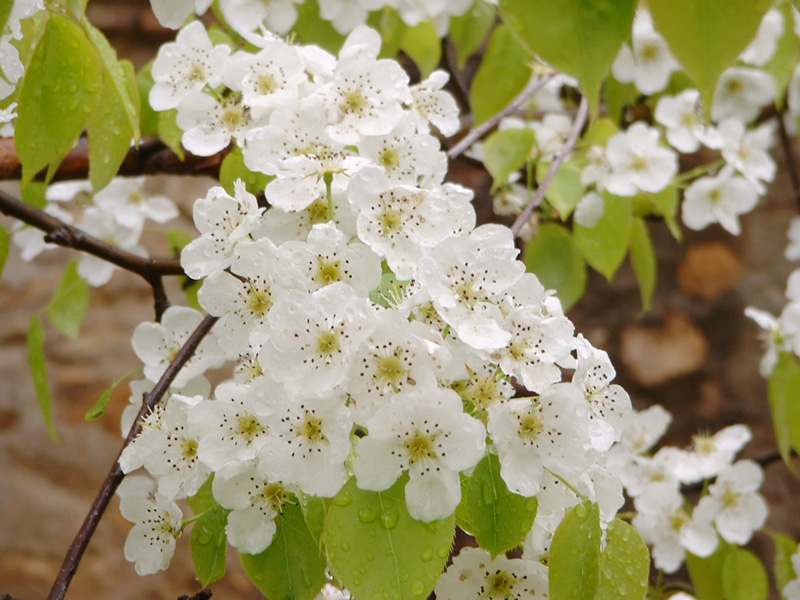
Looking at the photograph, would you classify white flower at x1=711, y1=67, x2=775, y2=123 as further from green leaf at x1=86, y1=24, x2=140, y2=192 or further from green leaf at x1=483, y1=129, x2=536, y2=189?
green leaf at x1=86, y1=24, x2=140, y2=192

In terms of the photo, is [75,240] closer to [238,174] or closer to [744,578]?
[238,174]

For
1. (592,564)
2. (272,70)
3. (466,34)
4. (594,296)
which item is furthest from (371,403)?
(594,296)

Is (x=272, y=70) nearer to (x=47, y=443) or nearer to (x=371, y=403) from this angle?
(x=371, y=403)

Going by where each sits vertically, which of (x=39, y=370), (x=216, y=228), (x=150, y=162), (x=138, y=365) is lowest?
(x=138, y=365)

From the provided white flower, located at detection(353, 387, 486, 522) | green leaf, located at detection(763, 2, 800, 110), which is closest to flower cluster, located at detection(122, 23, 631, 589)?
white flower, located at detection(353, 387, 486, 522)

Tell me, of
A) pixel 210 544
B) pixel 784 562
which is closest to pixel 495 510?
pixel 210 544

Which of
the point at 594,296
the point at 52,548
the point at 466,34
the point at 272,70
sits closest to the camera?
the point at 272,70

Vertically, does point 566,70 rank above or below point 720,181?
above
